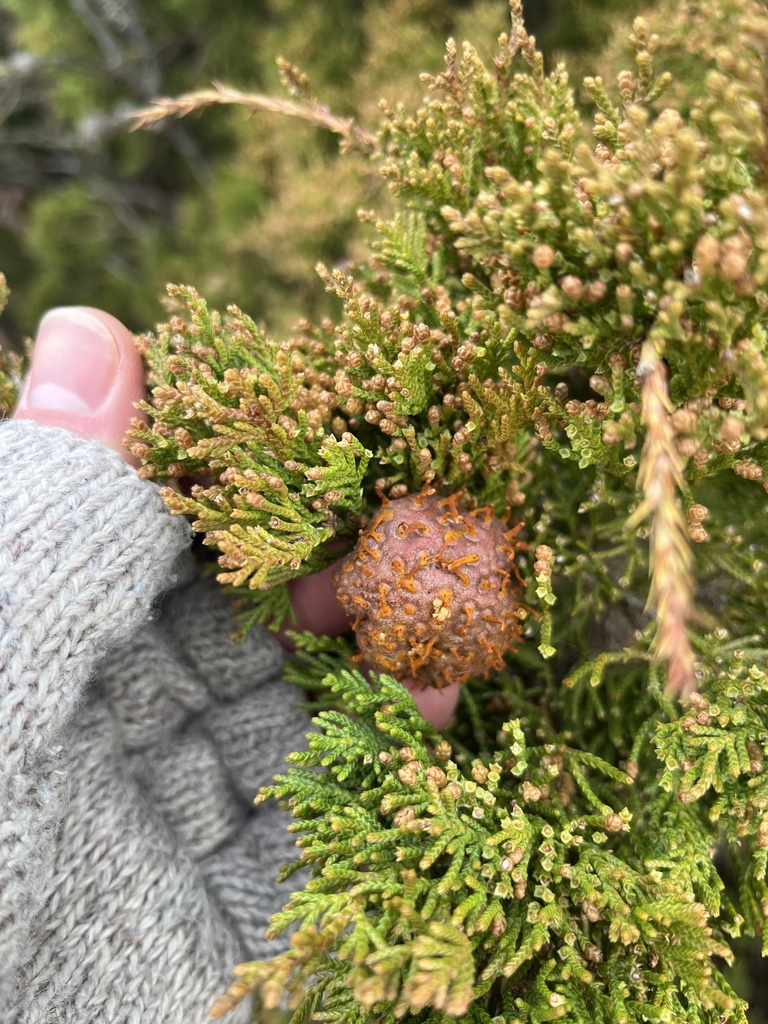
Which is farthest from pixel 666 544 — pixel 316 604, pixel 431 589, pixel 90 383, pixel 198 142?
pixel 198 142

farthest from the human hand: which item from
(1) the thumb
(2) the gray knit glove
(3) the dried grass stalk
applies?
(3) the dried grass stalk

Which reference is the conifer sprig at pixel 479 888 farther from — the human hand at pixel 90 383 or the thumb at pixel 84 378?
the thumb at pixel 84 378

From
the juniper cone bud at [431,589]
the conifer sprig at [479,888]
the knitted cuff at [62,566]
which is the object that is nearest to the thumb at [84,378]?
the knitted cuff at [62,566]

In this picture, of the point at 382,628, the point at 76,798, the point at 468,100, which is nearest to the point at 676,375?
the point at 382,628

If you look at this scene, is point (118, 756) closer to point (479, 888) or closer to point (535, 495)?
point (479, 888)

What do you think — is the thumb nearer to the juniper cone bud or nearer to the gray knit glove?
the gray knit glove

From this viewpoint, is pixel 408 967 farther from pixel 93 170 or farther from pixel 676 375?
pixel 93 170
